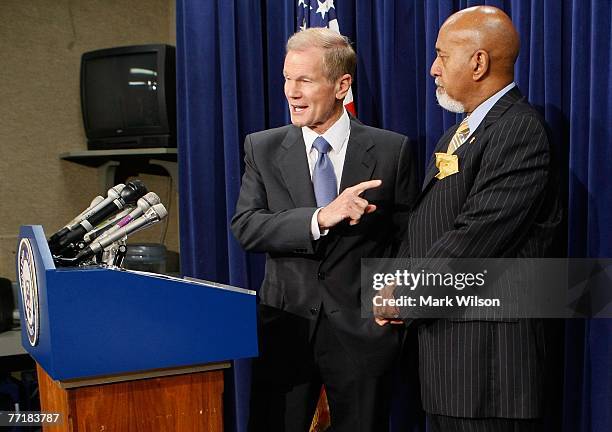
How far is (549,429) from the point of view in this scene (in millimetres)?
2223

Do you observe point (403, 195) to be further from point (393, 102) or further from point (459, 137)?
point (393, 102)

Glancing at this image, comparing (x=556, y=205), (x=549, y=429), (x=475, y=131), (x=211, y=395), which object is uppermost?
(x=475, y=131)

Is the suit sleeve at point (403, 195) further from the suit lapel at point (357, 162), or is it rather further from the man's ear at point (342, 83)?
the man's ear at point (342, 83)

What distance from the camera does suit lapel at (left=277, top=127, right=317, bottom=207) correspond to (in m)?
2.02

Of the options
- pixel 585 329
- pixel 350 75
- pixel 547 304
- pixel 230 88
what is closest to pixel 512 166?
pixel 547 304

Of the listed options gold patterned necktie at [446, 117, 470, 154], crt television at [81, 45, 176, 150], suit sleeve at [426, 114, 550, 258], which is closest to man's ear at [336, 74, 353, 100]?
gold patterned necktie at [446, 117, 470, 154]

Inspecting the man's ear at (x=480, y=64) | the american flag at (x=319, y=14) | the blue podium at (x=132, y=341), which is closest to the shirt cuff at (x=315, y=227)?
the blue podium at (x=132, y=341)

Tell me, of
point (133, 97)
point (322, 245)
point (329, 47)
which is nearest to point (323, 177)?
point (322, 245)

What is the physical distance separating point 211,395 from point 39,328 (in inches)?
16.9

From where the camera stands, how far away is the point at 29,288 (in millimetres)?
1795

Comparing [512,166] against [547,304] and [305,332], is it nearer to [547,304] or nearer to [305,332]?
[547,304]

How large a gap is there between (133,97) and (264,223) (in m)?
1.70

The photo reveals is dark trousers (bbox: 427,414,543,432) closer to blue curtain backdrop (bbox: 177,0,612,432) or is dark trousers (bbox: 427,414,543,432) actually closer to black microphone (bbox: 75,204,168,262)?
blue curtain backdrop (bbox: 177,0,612,432)

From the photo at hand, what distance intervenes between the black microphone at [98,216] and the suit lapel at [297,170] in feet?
1.36
